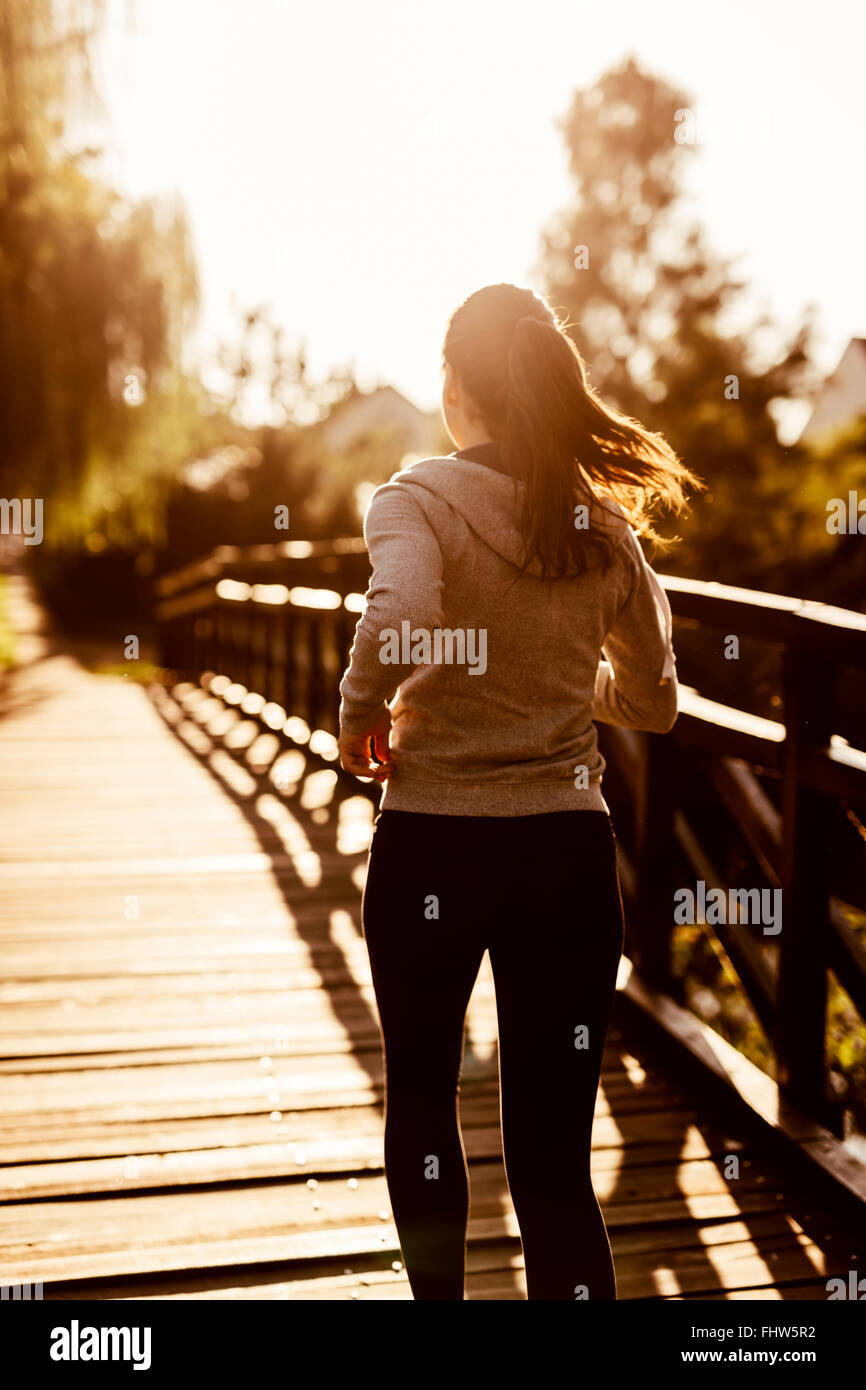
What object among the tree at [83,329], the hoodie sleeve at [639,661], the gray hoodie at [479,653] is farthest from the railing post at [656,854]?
the tree at [83,329]

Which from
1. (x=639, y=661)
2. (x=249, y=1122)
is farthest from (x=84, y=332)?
(x=639, y=661)

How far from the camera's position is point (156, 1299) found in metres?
2.29

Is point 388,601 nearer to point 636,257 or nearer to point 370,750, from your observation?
point 370,750

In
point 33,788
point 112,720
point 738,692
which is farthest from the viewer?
point 112,720

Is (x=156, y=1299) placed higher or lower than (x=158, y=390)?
lower

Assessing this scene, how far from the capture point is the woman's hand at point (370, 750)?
1.79 meters

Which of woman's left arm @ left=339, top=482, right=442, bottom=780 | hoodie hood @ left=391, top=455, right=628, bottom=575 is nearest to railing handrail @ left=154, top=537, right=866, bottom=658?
hoodie hood @ left=391, top=455, right=628, bottom=575

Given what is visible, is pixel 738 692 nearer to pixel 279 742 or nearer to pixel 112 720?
pixel 279 742

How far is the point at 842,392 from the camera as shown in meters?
31.1

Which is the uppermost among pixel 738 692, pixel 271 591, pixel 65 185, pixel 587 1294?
pixel 65 185

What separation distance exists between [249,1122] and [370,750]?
1.51m

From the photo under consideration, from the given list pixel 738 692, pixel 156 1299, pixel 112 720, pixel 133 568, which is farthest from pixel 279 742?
pixel 133 568
